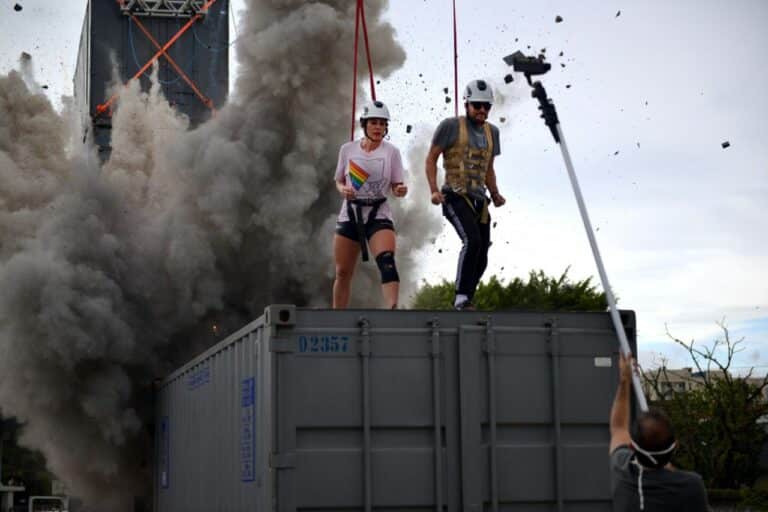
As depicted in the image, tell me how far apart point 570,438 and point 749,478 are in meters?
16.7

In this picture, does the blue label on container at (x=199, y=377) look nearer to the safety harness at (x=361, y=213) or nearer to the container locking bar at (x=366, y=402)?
the safety harness at (x=361, y=213)

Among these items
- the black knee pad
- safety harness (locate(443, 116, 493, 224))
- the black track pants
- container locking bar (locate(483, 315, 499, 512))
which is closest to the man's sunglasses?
safety harness (locate(443, 116, 493, 224))

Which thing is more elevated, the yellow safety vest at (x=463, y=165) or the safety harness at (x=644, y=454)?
the yellow safety vest at (x=463, y=165)

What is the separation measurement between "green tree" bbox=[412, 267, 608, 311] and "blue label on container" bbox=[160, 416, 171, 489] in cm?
1959

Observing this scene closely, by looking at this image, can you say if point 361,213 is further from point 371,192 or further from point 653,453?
point 653,453

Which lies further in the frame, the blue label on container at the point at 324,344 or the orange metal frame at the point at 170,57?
the orange metal frame at the point at 170,57

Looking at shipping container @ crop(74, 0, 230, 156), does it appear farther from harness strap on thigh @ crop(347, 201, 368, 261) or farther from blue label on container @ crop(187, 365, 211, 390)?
harness strap on thigh @ crop(347, 201, 368, 261)

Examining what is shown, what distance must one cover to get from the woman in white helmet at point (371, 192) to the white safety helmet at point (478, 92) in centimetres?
83

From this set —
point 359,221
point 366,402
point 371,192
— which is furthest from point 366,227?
point 366,402

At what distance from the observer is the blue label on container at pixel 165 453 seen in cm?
1526

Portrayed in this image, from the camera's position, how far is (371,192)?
11562mm

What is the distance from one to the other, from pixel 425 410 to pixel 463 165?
10.8ft

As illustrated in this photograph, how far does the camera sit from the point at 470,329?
859 centimetres

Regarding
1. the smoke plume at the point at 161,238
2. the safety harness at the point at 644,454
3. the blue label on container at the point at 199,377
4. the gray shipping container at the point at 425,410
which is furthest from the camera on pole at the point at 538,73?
the smoke plume at the point at 161,238
